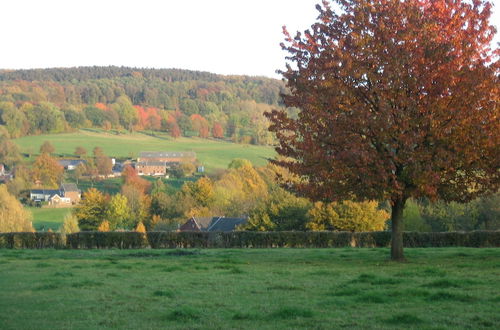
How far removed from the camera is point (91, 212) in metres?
105

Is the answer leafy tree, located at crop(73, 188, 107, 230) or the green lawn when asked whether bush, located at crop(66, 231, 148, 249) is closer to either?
the green lawn

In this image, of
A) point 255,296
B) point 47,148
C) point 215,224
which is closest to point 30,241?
point 255,296

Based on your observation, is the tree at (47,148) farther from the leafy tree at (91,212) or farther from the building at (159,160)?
the leafy tree at (91,212)

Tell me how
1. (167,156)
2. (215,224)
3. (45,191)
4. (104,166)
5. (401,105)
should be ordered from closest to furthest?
(401,105), (215,224), (45,191), (104,166), (167,156)

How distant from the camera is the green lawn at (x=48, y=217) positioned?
101812 millimetres

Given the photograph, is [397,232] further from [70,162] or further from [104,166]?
[70,162]

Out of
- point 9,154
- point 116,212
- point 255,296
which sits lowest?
point 255,296

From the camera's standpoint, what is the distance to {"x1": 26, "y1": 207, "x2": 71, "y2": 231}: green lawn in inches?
4008

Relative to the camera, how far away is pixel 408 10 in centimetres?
2291

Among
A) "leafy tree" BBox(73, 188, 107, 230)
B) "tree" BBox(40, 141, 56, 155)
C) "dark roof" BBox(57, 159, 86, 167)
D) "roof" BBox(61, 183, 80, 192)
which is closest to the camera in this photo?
"leafy tree" BBox(73, 188, 107, 230)

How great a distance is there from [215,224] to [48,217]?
42.5 meters

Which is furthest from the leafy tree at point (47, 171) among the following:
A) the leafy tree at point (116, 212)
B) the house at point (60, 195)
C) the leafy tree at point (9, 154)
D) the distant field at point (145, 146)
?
the leafy tree at point (116, 212)

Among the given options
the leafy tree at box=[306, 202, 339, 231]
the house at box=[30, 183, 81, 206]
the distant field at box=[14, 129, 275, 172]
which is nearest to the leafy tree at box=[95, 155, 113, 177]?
the distant field at box=[14, 129, 275, 172]

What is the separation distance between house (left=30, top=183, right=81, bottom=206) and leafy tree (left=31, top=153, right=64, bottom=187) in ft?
21.5
